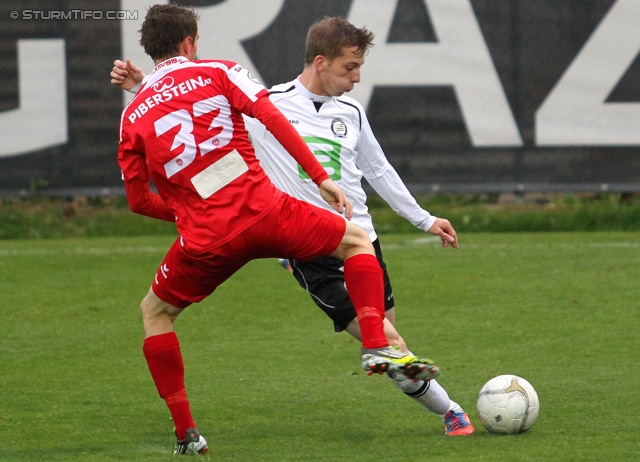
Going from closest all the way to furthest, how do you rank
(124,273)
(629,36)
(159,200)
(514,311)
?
(159,200)
(514,311)
(124,273)
(629,36)

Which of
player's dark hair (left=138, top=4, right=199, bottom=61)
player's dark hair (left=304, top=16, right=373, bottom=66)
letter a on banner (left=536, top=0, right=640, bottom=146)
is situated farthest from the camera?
letter a on banner (left=536, top=0, right=640, bottom=146)

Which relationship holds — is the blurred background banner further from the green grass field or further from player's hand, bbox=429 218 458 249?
player's hand, bbox=429 218 458 249

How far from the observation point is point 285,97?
188 inches

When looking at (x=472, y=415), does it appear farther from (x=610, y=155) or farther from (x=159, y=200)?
(x=610, y=155)

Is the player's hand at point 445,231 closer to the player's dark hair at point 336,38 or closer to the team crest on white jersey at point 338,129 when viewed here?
the team crest on white jersey at point 338,129

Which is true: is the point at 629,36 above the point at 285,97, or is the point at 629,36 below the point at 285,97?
below

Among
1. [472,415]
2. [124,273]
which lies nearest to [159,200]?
[472,415]

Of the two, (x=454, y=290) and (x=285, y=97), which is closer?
(x=285, y=97)

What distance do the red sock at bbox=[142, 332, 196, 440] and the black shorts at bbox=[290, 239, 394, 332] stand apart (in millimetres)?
673

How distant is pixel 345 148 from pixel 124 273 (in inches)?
180

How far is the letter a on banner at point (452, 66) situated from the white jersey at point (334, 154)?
5889mm

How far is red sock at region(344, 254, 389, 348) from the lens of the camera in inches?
158

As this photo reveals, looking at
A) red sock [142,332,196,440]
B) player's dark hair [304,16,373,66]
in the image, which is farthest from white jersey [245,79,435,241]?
red sock [142,332,196,440]

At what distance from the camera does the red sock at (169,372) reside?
4203mm
